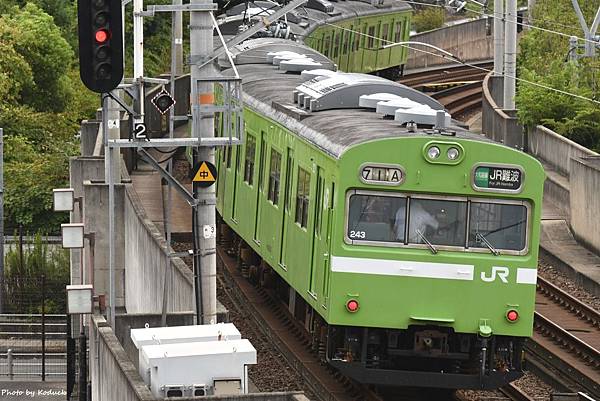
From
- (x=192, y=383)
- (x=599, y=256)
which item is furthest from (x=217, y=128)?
(x=192, y=383)

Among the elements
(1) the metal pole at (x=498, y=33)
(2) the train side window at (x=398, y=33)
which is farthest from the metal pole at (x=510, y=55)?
(2) the train side window at (x=398, y=33)

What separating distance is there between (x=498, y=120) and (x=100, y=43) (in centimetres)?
2446

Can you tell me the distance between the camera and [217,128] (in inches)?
1054

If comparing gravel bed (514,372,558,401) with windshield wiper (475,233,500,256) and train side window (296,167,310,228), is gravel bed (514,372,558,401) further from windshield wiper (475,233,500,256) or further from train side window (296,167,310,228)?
train side window (296,167,310,228)

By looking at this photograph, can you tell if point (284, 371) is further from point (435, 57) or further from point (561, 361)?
point (435, 57)

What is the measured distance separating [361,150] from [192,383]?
3.63 m

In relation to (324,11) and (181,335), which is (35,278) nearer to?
(324,11)

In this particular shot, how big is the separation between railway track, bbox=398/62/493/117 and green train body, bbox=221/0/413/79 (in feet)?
4.33

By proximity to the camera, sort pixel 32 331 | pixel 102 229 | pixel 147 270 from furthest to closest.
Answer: pixel 32 331 < pixel 102 229 < pixel 147 270

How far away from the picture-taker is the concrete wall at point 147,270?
18984mm

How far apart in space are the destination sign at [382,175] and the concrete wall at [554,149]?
13942 mm

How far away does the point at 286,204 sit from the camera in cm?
1988

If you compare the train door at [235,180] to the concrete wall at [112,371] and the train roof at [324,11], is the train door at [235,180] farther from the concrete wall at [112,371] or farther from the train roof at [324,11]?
the train roof at [324,11]

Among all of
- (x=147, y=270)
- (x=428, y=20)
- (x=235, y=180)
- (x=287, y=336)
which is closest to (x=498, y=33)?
(x=235, y=180)
